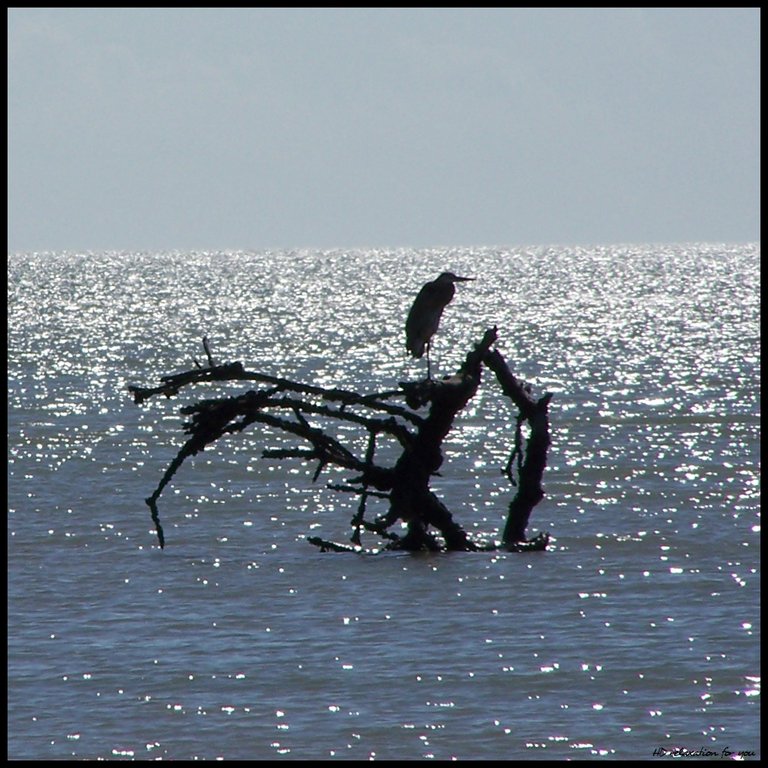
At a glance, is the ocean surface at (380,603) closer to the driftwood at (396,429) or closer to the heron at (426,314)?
the driftwood at (396,429)

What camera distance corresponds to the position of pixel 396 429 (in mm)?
21969

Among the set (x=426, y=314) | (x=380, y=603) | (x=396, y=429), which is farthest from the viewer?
(x=426, y=314)

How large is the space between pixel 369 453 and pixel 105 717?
6052mm

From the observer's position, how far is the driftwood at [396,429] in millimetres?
20859

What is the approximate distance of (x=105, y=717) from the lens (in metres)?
17.0

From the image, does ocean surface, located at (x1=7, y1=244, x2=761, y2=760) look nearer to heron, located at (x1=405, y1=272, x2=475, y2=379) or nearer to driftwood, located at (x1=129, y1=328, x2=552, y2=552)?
driftwood, located at (x1=129, y1=328, x2=552, y2=552)

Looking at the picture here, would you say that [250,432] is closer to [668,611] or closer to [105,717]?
[668,611]

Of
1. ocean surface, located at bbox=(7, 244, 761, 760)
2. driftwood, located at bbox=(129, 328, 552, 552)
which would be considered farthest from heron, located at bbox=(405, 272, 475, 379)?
ocean surface, located at bbox=(7, 244, 761, 760)

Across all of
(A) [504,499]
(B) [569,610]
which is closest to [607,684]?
(B) [569,610]

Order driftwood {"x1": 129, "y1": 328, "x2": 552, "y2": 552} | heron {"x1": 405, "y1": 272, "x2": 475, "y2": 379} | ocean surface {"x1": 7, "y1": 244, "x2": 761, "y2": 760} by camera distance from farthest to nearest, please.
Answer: heron {"x1": 405, "y1": 272, "x2": 475, "y2": 379} < driftwood {"x1": 129, "y1": 328, "x2": 552, "y2": 552} < ocean surface {"x1": 7, "y1": 244, "x2": 761, "y2": 760}

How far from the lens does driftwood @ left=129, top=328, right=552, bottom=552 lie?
68.4ft

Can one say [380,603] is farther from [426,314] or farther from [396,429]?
[426,314]

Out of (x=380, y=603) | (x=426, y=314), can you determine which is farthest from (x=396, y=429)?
(x=380, y=603)

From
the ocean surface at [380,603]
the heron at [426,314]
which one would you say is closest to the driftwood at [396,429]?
the heron at [426,314]
